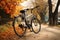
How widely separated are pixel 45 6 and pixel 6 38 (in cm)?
643

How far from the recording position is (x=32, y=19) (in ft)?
24.0

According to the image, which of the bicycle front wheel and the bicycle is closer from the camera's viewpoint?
the bicycle

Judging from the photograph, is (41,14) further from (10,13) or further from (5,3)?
(5,3)

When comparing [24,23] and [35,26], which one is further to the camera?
[35,26]

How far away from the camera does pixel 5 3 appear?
27.7 ft

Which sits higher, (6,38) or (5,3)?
(5,3)

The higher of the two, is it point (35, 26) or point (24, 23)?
point (24, 23)

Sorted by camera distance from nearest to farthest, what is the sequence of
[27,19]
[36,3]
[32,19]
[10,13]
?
[27,19] < [32,19] < [10,13] < [36,3]

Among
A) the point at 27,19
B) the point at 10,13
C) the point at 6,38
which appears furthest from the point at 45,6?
the point at 6,38

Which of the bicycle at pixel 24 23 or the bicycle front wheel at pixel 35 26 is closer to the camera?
the bicycle at pixel 24 23

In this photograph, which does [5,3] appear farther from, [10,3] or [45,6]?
[45,6]

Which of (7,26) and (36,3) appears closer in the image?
(7,26)

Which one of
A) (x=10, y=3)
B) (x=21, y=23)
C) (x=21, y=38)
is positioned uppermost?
(x=10, y=3)

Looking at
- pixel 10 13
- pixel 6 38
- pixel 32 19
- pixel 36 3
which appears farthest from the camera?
pixel 36 3
